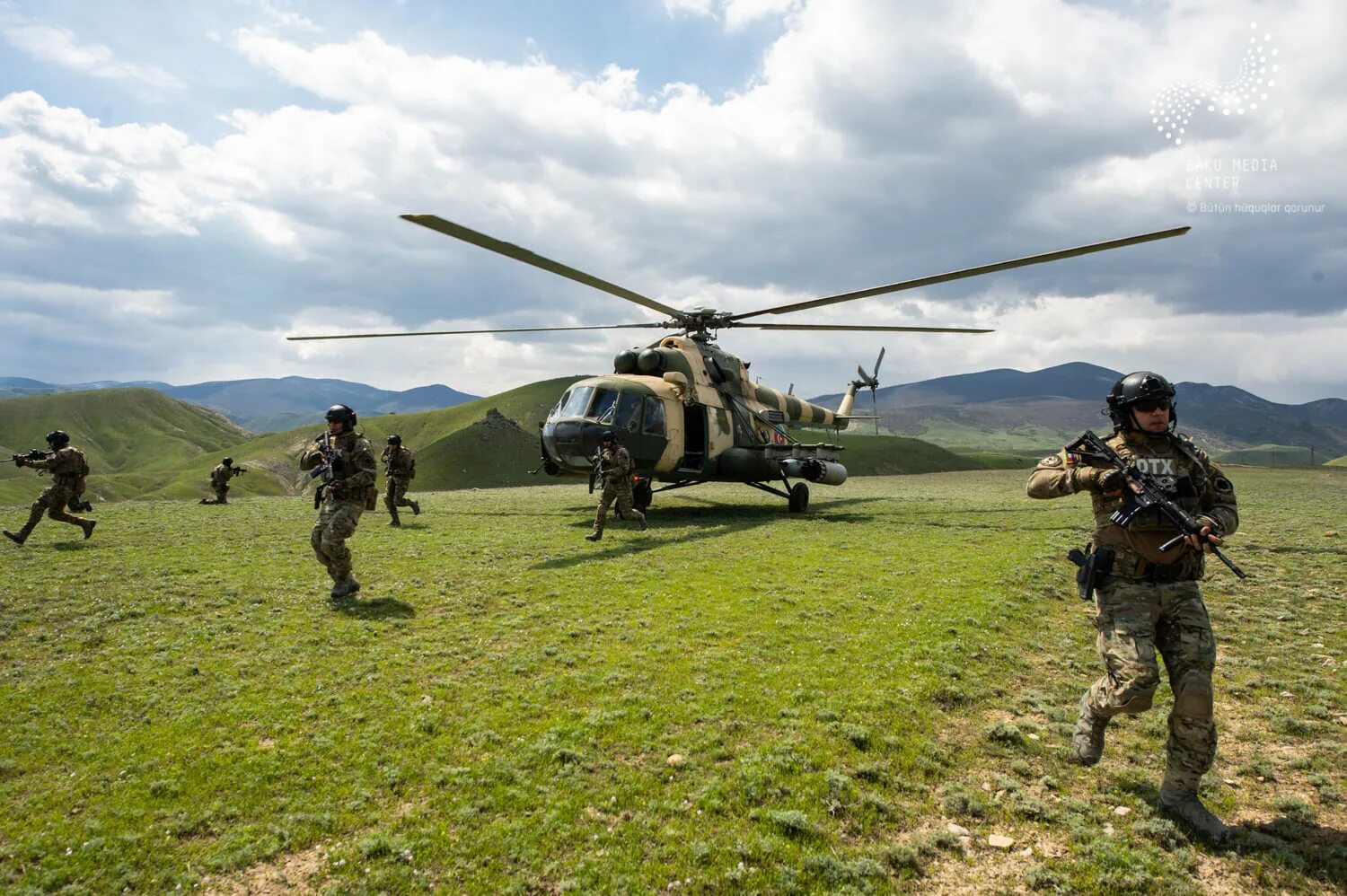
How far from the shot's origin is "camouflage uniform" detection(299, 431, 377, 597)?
9547 millimetres

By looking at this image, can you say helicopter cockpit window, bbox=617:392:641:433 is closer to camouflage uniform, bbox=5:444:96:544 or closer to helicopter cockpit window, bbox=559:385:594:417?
helicopter cockpit window, bbox=559:385:594:417

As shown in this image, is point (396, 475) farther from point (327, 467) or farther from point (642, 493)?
point (327, 467)

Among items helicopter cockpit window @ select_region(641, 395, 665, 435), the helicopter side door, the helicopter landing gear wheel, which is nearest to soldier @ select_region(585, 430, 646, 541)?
helicopter cockpit window @ select_region(641, 395, 665, 435)

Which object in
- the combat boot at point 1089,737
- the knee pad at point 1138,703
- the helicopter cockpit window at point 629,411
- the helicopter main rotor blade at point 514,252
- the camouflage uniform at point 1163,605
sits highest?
the helicopter main rotor blade at point 514,252

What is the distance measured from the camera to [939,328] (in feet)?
60.5

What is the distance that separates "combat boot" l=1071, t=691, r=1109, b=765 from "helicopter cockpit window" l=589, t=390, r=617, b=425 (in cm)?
1304

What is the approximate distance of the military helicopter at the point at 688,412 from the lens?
16875mm

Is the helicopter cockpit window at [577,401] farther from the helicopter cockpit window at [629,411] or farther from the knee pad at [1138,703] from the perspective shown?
the knee pad at [1138,703]

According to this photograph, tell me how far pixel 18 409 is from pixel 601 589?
224727 mm

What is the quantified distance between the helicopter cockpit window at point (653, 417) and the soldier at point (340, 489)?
8.36 m

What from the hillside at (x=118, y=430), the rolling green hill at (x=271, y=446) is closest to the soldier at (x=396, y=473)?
the rolling green hill at (x=271, y=446)

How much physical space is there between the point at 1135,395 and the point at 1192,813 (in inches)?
116

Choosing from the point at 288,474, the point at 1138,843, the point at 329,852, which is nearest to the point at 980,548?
the point at 1138,843

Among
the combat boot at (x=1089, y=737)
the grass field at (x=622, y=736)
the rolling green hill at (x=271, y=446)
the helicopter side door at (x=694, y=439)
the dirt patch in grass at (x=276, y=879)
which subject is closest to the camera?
the dirt patch in grass at (x=276, y=879)
